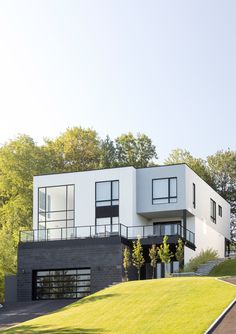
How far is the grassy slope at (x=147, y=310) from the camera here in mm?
24641

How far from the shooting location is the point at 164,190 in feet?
158

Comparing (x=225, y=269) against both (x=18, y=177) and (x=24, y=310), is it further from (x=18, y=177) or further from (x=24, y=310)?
(x=18, y=177)

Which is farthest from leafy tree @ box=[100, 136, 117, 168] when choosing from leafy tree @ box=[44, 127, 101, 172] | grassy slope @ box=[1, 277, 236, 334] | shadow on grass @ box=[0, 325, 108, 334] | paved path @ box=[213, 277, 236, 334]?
paved path @ box=[213, 277, 236, 334]

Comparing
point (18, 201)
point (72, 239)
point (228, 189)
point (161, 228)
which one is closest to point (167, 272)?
point (161, 228)

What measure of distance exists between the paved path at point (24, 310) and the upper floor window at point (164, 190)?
10.3 metres

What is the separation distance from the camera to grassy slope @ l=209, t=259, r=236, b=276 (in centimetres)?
A: 4329

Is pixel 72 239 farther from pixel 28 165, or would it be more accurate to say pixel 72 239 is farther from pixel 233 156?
pixel 233 156

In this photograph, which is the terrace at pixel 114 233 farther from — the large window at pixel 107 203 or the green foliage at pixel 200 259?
the large window at pixel 107 203

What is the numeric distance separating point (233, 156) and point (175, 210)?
25559 mm

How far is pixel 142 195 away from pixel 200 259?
5453 mm

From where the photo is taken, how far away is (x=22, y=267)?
44.6 m

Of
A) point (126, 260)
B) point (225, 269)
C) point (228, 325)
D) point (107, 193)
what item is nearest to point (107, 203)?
point (107, 193)

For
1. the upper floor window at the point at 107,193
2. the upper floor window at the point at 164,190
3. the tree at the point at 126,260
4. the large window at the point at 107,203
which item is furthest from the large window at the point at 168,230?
the upper floor window at the point at 107,193

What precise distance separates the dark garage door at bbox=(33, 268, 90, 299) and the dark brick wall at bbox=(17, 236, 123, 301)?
394mm
